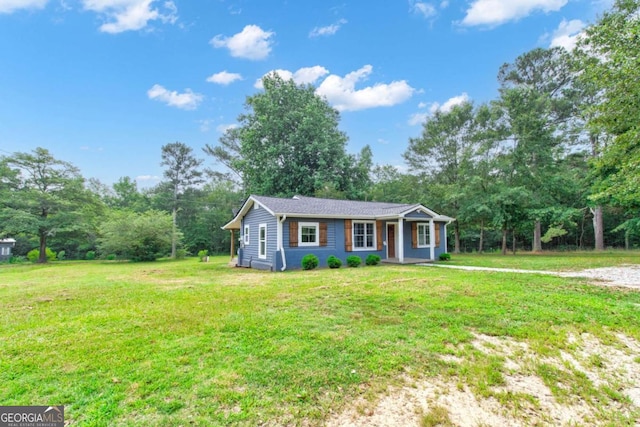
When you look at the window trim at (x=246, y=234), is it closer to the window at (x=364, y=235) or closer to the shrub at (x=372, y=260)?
the window at (x=364, y=235)

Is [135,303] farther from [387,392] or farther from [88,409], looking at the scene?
[387,392]

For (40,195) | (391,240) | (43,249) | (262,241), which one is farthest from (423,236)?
(43,249)

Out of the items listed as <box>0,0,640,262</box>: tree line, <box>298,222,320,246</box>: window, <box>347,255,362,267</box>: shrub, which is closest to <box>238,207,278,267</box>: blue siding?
<box>298,222,320,246</box>: window

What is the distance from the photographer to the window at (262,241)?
41.4 ft

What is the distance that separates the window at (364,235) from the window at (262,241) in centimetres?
396

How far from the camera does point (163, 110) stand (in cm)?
2009

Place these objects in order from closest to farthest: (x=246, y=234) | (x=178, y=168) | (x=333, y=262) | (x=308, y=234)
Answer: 1. (x=333, y=262)
2. (x=308, y=234)
3. (x=246, y=234)
4. (x=178, y=168)

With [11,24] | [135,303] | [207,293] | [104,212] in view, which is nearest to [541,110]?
[207,293]

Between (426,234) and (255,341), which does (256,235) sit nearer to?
(426,234)

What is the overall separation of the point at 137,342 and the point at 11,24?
15632mm

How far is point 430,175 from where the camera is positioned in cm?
2523

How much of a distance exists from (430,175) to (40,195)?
29.6 m

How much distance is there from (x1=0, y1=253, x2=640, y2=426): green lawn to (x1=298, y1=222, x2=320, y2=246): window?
5245 millimetres

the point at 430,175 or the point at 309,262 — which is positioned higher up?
the point at 430,175
